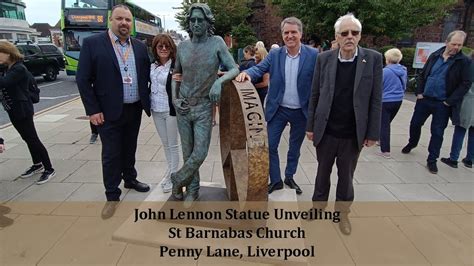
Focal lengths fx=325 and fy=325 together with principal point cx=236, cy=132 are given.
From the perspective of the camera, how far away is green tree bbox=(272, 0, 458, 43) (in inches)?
462

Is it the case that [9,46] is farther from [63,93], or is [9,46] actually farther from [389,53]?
[63,93]

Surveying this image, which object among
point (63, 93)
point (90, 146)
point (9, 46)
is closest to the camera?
point (9, 46)

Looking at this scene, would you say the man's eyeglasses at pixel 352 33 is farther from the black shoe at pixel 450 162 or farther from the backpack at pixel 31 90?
the backpack at pixel 31 90

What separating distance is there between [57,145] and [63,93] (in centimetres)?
839

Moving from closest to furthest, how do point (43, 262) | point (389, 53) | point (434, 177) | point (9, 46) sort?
point (43, 262), point (9, 46), point (434, 177), point (389, 53)

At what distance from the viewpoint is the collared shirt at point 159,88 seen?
3.52m

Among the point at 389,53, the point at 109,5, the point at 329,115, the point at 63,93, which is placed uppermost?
the point at 109,5

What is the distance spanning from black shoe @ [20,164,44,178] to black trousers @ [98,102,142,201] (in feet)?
5.49

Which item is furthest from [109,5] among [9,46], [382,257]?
[382,257]

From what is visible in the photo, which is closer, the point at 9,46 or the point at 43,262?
the point at 43,262

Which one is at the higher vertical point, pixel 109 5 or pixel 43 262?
pixel 109 5

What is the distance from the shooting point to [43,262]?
268 cm

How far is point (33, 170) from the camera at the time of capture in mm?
4469

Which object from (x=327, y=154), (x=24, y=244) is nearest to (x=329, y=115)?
(x=327, y=154)
